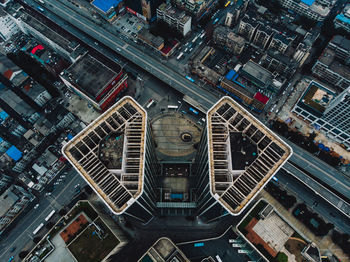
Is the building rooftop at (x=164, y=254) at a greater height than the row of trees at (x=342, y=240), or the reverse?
the row of trees at (x=342, y=240)

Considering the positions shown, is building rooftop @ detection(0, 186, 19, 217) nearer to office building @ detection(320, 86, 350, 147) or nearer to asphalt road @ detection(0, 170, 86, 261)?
asphalt road @ detection(0, 170, 86, 261)

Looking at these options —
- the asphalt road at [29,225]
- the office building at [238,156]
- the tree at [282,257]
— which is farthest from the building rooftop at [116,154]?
the tree at [282,257]

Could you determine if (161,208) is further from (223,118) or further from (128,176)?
(223,118)

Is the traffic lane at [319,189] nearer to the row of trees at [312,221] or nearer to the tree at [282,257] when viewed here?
the row of trees at [312,221]

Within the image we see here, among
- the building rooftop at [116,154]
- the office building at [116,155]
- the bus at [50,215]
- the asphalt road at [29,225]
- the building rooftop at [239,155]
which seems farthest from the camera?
the bus at [50,215]

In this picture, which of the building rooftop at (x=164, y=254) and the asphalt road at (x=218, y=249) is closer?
the building rooftop at (x=164, y=254)

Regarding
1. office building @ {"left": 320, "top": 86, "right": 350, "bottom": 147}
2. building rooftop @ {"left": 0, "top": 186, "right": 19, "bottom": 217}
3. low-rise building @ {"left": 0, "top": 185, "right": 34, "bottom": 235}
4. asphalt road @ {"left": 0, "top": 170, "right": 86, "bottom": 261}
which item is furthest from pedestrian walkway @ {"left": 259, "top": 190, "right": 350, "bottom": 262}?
building rooftop @ {"left": 0, "top": 186, "right": 19, "bottom": 217}

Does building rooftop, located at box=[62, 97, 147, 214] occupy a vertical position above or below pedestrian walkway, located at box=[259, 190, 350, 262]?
below
